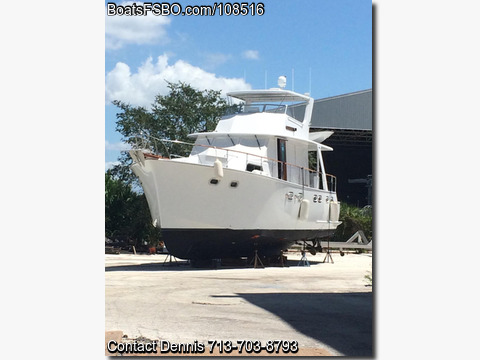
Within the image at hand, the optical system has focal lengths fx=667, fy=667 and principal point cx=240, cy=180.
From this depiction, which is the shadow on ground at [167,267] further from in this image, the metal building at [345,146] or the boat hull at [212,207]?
the metal building at [345,146]

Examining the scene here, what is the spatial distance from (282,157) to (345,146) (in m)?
2.44

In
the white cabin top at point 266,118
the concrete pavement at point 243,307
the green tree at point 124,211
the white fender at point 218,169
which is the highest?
the white cabin top at point 266,118

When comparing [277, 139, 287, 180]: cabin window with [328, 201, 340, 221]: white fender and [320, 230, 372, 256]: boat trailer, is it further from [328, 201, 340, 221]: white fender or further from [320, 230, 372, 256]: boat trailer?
[320, 230, 372, 256]: boat trailer

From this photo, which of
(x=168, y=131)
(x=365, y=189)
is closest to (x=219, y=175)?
(x=365, y=189)

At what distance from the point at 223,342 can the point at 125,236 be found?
15.8 m

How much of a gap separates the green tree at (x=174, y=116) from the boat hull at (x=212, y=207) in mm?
3586

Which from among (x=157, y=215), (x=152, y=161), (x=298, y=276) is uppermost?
(x=152, y=161)

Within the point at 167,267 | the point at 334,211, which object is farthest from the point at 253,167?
the point at 334,211

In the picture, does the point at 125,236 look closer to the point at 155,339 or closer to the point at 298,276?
the point at 298,276

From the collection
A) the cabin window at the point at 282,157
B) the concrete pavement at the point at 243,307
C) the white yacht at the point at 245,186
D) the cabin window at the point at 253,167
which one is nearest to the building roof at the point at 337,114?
the white yacht at the point at 245,186

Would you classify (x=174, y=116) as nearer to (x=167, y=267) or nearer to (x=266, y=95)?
(x=266, y=95)

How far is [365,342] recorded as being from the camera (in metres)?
7.18

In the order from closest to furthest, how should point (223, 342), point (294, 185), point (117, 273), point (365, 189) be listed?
point (223, 342) → point (117, 273) → point (294, 185) → point (365, 189)

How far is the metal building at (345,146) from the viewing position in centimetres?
1629
